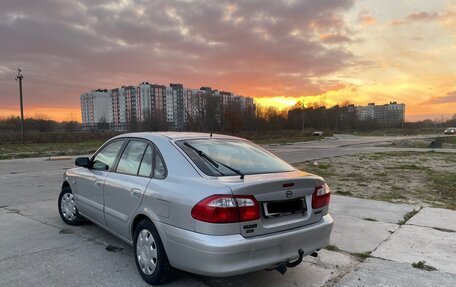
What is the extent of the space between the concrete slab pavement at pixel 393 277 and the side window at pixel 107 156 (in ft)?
10.1

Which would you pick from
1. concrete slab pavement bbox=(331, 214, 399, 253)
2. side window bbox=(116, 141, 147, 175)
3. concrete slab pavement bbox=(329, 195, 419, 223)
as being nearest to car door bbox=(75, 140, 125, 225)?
side window bbox=(116, 141, 147, 175)

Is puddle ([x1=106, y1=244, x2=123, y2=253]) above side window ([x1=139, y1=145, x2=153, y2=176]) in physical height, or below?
below

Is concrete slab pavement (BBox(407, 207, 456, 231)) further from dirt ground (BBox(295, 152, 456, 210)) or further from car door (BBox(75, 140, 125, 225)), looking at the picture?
car door (BBox(75, 140, 125, 225))

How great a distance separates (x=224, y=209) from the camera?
3002mm

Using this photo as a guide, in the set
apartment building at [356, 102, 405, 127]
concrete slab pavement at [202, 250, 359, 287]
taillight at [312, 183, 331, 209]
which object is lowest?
concrete slab pavement at [202, 250, 359, 287]

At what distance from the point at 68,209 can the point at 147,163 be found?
263 centimetres

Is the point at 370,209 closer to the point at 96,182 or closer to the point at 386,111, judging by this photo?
the point at 96,182

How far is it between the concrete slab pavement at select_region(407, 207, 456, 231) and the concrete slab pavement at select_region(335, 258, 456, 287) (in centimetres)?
213

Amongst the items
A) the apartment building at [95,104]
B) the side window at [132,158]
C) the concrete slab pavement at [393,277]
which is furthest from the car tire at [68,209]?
the apartment building at [95,104]

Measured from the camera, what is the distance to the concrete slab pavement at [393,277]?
12.0 feet

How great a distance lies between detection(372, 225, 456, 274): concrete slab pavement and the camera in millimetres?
4297

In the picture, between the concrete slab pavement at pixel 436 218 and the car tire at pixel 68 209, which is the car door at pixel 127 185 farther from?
the concrete slab pavement at pixel 436 218

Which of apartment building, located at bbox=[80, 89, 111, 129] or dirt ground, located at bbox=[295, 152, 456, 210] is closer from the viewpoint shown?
dirt ground, located at bbox=[295, 152, 456, 210]

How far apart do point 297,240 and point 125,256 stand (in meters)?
2.21
